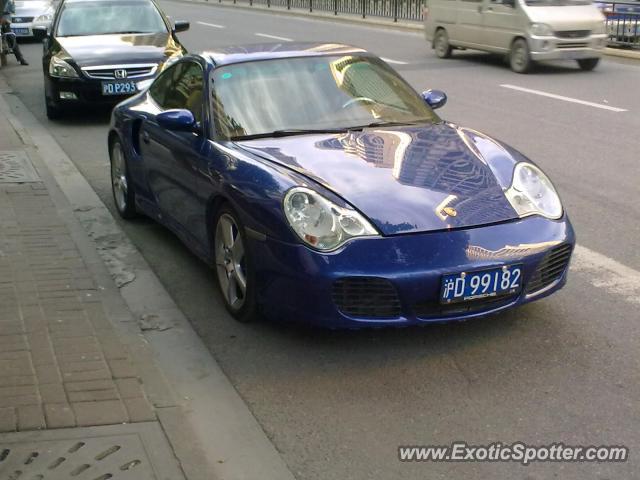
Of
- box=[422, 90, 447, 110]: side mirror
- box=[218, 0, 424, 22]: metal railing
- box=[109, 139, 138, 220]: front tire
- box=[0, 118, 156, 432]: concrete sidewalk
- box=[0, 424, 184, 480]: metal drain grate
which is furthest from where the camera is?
box=[218, 0, 424, 22]: metal railing

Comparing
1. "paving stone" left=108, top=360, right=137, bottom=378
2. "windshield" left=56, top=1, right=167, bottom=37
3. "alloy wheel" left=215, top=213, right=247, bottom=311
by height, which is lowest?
"paving stone" left=108, top=360, right=137, bottom=378

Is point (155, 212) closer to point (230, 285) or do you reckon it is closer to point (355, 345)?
point (230, 285)

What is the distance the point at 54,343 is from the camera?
4.82m

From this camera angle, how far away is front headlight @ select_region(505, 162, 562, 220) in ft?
16.0

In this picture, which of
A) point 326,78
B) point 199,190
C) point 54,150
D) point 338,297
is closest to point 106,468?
point 338,297

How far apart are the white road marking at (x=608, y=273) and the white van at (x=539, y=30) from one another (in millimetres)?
10549

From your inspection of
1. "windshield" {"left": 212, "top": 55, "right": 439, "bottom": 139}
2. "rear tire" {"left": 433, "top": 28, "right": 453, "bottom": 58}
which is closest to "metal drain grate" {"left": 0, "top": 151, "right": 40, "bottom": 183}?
"windshield" {"left": 212, "top": 55, "right": 439, "bottom": 139}

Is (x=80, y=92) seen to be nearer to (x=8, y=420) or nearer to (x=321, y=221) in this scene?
(x=321, y=221)

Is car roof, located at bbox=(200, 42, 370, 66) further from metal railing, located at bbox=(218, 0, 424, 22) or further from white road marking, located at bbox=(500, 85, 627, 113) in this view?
metal railing, located at bbox=(218, 0, 424, 22)

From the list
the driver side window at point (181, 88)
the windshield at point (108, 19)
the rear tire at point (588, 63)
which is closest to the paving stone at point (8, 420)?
the driver side window at point (181, 88)

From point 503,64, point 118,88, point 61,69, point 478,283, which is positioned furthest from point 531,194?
point 503,64

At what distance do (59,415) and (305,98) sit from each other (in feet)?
8.51

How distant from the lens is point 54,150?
410 inches

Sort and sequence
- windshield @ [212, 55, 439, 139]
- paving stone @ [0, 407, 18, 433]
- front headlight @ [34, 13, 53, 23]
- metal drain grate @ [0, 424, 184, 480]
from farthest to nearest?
front headlight @ [34, 13, 53, 23] → windshield @ [212, 55, 439, 139] → paving stone @ [0, 407, 18, 433] → metal drain grate @ [0, 424, 184, 480]
